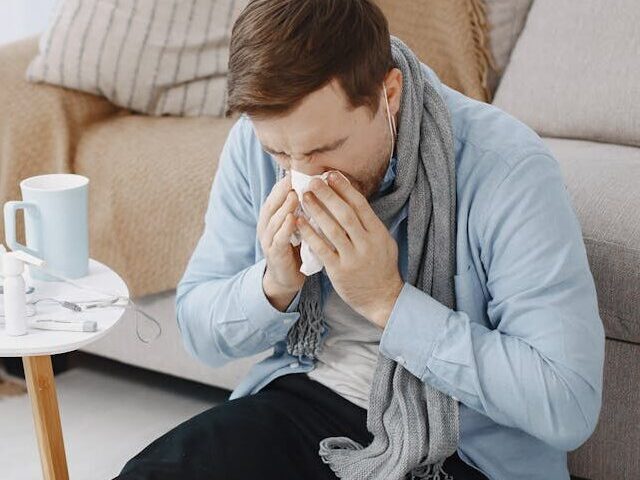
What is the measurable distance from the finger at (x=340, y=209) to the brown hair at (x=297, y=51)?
0.10m

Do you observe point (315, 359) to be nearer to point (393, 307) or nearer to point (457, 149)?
point (393, 307)

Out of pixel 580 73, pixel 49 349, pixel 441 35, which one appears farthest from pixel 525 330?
pixel 441 35

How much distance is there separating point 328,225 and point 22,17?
1.98 meters

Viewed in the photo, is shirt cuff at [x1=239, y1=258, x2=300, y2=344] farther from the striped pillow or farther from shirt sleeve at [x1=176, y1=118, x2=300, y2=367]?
the striped pillow

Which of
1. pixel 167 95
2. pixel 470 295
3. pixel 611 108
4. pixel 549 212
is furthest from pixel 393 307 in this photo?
pixel 167 95

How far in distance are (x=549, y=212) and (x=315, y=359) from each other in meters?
0.40

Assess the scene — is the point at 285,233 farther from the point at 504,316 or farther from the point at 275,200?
the point at 504,316

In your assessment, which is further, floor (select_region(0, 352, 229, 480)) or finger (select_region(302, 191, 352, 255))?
floor (select_region(0, 352, 229, 480))

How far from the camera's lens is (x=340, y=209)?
111 centimetres

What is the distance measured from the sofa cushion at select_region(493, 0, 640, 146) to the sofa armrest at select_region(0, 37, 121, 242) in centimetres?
88

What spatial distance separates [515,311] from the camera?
1133 millimetres

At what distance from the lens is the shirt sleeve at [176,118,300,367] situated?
4.22 feet

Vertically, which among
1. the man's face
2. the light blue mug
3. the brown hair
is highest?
the brown hair

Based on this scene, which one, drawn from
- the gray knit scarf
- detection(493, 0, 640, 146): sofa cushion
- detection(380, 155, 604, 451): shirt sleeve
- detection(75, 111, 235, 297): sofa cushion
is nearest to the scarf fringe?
the gray knit scarf
